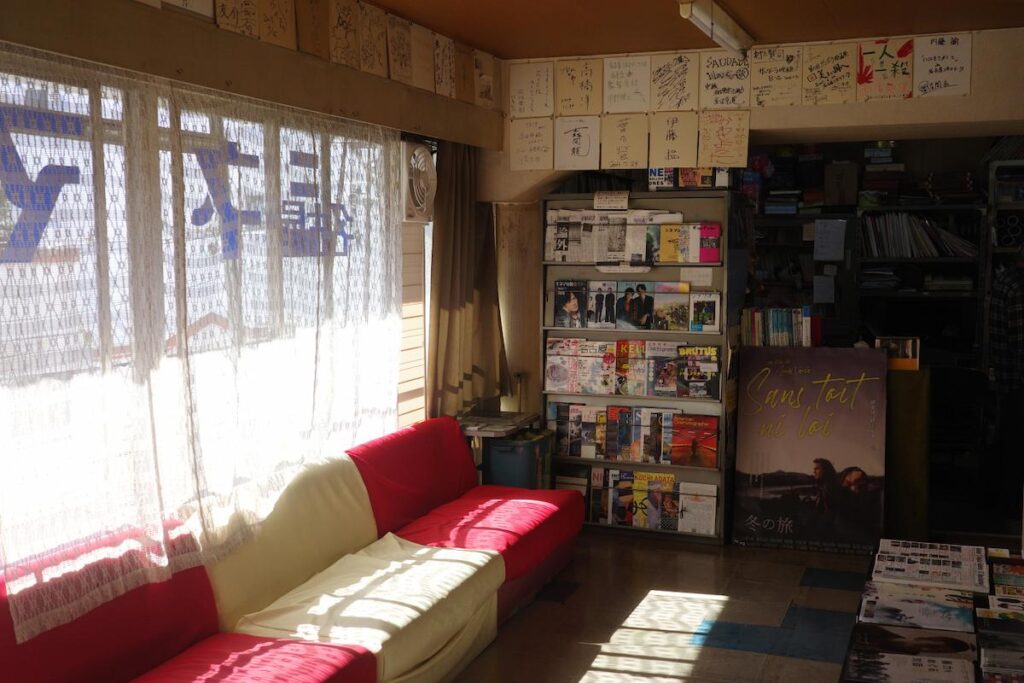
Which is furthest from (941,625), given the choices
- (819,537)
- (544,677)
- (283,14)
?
(283,14)

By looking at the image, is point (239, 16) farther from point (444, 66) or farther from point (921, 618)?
point (921, 618)

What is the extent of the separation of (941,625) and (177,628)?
8.08 feet

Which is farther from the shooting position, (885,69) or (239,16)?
(885,69)

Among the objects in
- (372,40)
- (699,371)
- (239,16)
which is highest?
(372,40)

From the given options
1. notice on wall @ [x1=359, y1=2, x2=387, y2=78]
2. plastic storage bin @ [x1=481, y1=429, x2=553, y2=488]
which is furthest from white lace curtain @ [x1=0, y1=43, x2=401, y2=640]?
plastic storage bin @ [x1=481, y1=429, x2=553, y2=488]

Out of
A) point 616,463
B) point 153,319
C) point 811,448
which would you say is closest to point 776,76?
point 811,448

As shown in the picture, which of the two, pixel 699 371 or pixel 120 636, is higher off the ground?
pixel 699 371

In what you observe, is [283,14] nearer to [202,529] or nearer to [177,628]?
[202,529]

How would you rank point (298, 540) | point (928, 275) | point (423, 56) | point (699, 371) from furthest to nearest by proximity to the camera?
1. point (928, 275)
2. point (699, 371)
3. point (423, 56)
4. point (298, 540)

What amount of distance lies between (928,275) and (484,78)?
3.87 metres

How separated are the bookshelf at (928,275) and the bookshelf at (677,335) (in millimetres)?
2125

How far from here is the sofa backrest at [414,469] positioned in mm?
4645

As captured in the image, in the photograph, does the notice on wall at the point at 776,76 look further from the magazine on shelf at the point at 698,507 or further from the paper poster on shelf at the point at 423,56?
the magazine on shelf at the point at 698,507

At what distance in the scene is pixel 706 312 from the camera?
574 centimetres
